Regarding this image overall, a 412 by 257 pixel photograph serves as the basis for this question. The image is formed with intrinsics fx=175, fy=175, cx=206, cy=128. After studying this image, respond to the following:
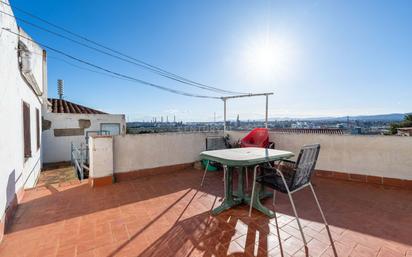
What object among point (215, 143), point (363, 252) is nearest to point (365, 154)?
point (363, 252)

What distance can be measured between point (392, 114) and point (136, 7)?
6110cm

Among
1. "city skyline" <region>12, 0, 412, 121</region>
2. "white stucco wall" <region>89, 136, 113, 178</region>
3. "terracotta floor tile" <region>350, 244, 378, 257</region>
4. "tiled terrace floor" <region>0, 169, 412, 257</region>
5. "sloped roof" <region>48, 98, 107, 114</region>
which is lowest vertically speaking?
"tiled terrace floor" <region>0, 169, 412, 257</region>

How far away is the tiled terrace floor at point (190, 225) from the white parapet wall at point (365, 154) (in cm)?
49

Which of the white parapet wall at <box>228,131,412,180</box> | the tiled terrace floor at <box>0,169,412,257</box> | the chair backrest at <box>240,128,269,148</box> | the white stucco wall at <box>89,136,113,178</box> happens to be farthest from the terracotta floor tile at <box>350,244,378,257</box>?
the white stucco wall at <box>89,136,113,178</box>

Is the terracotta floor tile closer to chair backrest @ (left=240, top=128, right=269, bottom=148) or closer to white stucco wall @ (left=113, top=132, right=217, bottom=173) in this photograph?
chair backrest @ (left=240, top=128, right=269, bottom=148)

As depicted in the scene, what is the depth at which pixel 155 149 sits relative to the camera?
421 centimetres

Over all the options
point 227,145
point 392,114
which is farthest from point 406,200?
point 392,114

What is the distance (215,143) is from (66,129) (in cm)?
641

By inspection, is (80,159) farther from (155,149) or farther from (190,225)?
(190,225)

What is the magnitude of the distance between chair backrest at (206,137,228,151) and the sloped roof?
7.29m

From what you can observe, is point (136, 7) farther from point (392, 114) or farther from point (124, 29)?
point (392, 114)

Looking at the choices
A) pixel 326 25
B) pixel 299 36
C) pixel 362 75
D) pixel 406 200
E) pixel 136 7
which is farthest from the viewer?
pixel 362 75

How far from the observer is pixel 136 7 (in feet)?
18.1

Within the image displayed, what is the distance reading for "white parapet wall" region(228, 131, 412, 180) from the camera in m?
3.24
